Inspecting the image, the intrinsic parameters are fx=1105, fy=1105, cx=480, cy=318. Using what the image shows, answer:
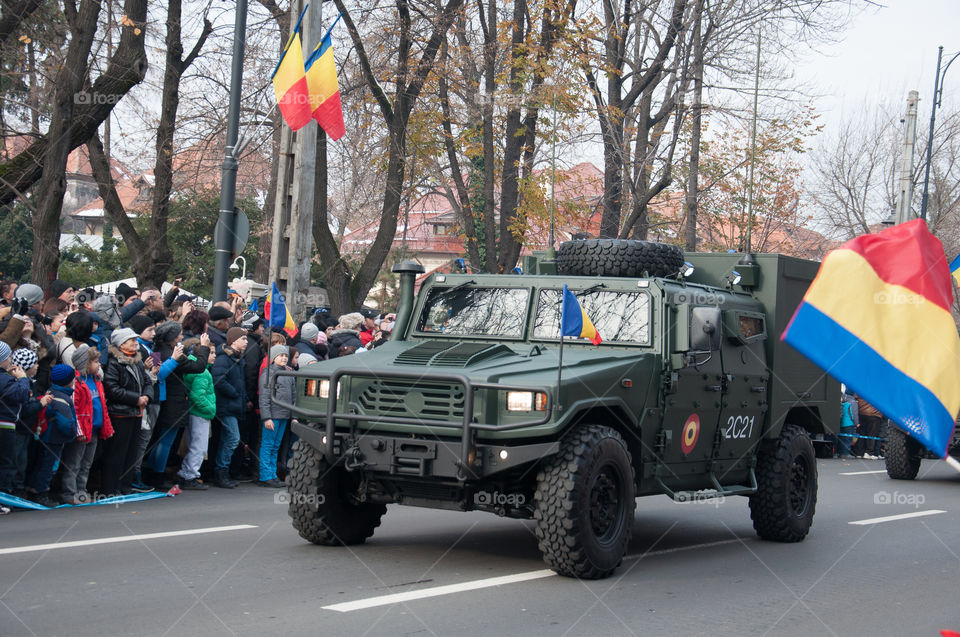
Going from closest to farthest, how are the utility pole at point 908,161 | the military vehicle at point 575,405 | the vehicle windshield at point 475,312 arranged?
the military vehicle at point 575,405
the vehicle windshield at point 475,312
the utility pole at point 908,161

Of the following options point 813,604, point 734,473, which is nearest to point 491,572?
point 813,604

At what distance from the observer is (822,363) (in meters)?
4.29

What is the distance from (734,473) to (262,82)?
14631 mm

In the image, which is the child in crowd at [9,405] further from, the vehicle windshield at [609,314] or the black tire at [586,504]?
the black tire at [586,504]

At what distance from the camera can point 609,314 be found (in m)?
8.82

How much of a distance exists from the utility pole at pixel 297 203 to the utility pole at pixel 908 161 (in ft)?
61.8

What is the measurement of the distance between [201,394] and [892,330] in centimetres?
889

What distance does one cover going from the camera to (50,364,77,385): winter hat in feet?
33.3

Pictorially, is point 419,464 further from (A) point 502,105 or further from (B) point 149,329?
(A) point 502,105

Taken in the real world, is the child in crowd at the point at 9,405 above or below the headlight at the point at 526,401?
below

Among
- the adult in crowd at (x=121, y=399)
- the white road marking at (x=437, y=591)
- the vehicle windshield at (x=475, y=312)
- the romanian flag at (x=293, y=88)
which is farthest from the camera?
the romanian flag at (x=293, y=88)

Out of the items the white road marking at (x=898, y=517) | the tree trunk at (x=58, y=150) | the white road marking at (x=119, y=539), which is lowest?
the white road marking at (x=898, y=517)

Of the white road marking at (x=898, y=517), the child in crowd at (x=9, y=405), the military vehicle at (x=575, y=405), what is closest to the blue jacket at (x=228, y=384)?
the child in crowd at (x=9, y=405)

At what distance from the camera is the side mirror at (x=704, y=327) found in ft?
27.5
